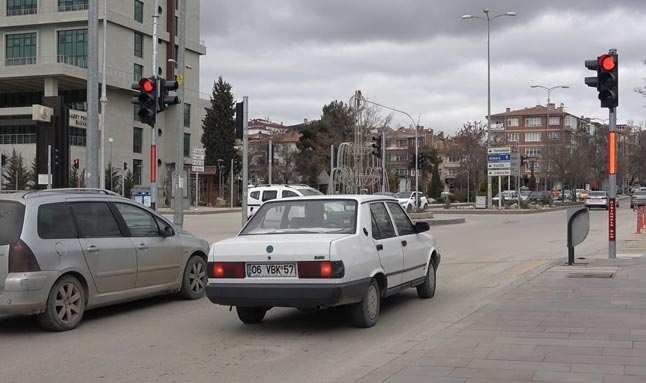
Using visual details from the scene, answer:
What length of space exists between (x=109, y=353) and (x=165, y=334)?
3.43ft

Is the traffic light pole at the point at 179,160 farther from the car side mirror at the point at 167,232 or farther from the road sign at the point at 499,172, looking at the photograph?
the road sign at the point at 499,172

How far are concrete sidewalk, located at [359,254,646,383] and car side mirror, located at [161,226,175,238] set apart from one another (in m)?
4.09

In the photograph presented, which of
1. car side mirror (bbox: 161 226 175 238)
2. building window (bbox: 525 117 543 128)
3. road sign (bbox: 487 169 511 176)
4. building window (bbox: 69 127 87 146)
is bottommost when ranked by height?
car side mirror (bbox: 161 226 175 238)

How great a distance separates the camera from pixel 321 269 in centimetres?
764

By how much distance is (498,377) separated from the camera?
589 cm

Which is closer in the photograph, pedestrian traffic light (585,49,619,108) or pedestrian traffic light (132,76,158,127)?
pedestrian traffic light (585,49,619,108)

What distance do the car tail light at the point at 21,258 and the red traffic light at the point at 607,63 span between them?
11388 millimetres

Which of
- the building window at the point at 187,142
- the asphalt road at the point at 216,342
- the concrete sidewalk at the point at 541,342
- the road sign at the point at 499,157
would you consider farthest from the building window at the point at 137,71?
the concrete sidewalk at the point at 541,342

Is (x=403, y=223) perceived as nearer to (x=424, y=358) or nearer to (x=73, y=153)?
(x=424, y=358)

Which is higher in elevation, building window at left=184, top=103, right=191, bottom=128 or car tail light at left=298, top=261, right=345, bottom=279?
building window at left=184, top=103, right=191, bottom=128

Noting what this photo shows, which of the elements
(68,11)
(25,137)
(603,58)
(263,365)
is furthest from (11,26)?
(263,365)

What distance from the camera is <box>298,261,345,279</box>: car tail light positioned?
300 inches

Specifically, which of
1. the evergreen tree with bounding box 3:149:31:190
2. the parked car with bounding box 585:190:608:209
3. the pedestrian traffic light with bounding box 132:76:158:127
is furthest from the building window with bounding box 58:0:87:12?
the pedestrian traffic light with bounding box 132:76:158:127

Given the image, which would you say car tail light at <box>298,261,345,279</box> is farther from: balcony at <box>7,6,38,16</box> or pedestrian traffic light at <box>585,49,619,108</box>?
balcony at <box>7,6,38,16</box>
